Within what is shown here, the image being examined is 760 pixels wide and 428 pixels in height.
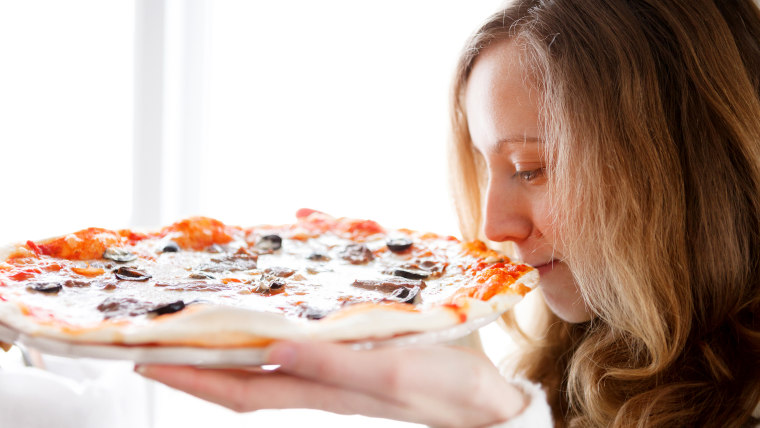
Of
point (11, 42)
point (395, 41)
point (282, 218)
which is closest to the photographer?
point (11, 42)

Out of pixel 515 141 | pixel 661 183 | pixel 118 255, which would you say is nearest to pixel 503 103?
pixel 515 141

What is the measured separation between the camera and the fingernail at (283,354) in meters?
0.91

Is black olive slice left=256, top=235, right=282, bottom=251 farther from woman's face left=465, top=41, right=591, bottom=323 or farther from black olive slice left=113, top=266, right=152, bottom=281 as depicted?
woman's face left=465, top=41, right=591, bottom=323

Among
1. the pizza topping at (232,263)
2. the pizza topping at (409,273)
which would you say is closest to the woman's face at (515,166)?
the pizza topping at (409,273)

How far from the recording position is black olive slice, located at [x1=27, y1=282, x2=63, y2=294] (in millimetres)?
1222

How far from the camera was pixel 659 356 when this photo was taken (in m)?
1.40

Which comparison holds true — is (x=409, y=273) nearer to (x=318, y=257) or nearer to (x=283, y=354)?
(x=318, y=257)

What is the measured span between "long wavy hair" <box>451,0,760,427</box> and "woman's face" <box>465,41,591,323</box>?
0.12 ft

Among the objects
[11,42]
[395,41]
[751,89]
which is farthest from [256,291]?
[395,41]

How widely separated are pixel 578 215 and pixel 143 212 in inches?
109

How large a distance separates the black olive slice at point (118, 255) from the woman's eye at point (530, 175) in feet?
3.23

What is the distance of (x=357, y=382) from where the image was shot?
0.92 meters

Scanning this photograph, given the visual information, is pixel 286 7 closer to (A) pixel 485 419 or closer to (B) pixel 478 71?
(B) pixel 478 71

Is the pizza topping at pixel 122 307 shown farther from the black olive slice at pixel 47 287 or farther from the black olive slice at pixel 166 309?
the black olive slice at pixel 47 287
